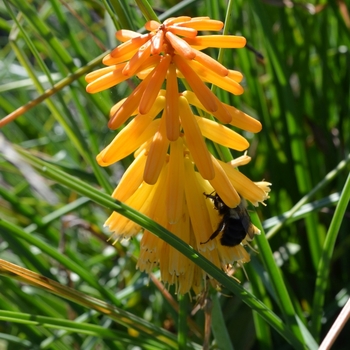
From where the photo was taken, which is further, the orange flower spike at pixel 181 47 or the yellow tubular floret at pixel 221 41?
the yellow tubular floret at pixel 221 41

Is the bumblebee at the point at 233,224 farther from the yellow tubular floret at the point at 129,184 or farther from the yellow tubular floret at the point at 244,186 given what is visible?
the yellow tubular floret at the point at 129,184

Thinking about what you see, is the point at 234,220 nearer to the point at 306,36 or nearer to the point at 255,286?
the point at 255,286

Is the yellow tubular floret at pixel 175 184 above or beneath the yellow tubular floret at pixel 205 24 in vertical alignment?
beneath

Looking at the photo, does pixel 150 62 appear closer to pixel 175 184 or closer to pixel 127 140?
pixel 127 140

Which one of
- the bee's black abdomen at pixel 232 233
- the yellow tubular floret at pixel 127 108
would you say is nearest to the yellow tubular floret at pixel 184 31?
the yellow tubular floret at pixel 127 108

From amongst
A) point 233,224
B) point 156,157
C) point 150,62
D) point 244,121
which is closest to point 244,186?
point 233,224

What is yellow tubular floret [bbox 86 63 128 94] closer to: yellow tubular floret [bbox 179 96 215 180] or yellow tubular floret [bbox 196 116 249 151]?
yellow tubular floret [bbox 179 96 215 180]
